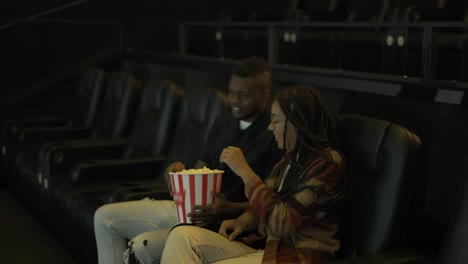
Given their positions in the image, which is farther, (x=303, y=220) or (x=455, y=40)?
(x=455, y=40)

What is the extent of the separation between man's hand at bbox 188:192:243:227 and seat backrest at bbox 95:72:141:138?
2.12 meters

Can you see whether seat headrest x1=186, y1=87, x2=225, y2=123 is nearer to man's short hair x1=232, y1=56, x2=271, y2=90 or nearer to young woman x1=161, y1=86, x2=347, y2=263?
man's short hair x1=232, y1=56, x2=271, y2=90

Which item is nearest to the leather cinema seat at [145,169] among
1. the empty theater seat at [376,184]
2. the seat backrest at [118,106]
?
the seat backrest at [118,106]

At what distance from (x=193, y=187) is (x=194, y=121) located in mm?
1265

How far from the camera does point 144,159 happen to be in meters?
3.58

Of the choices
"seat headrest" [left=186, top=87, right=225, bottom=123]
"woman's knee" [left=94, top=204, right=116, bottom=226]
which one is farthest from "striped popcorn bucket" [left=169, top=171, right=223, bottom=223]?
"seat headrest" [left=186, top=87, right=225, bottom=123]

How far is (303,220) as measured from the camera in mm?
1911

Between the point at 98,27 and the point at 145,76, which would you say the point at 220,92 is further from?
the point at 98,27

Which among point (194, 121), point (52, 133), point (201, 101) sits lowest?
point (52, 133)

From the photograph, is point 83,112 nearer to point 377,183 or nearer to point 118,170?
point 118,170

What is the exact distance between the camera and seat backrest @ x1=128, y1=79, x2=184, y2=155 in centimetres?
370

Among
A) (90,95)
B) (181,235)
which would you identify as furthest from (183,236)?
(90,95)

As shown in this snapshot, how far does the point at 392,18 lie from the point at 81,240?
8.35 ft

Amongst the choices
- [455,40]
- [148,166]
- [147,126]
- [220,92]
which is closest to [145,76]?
[147,126]
